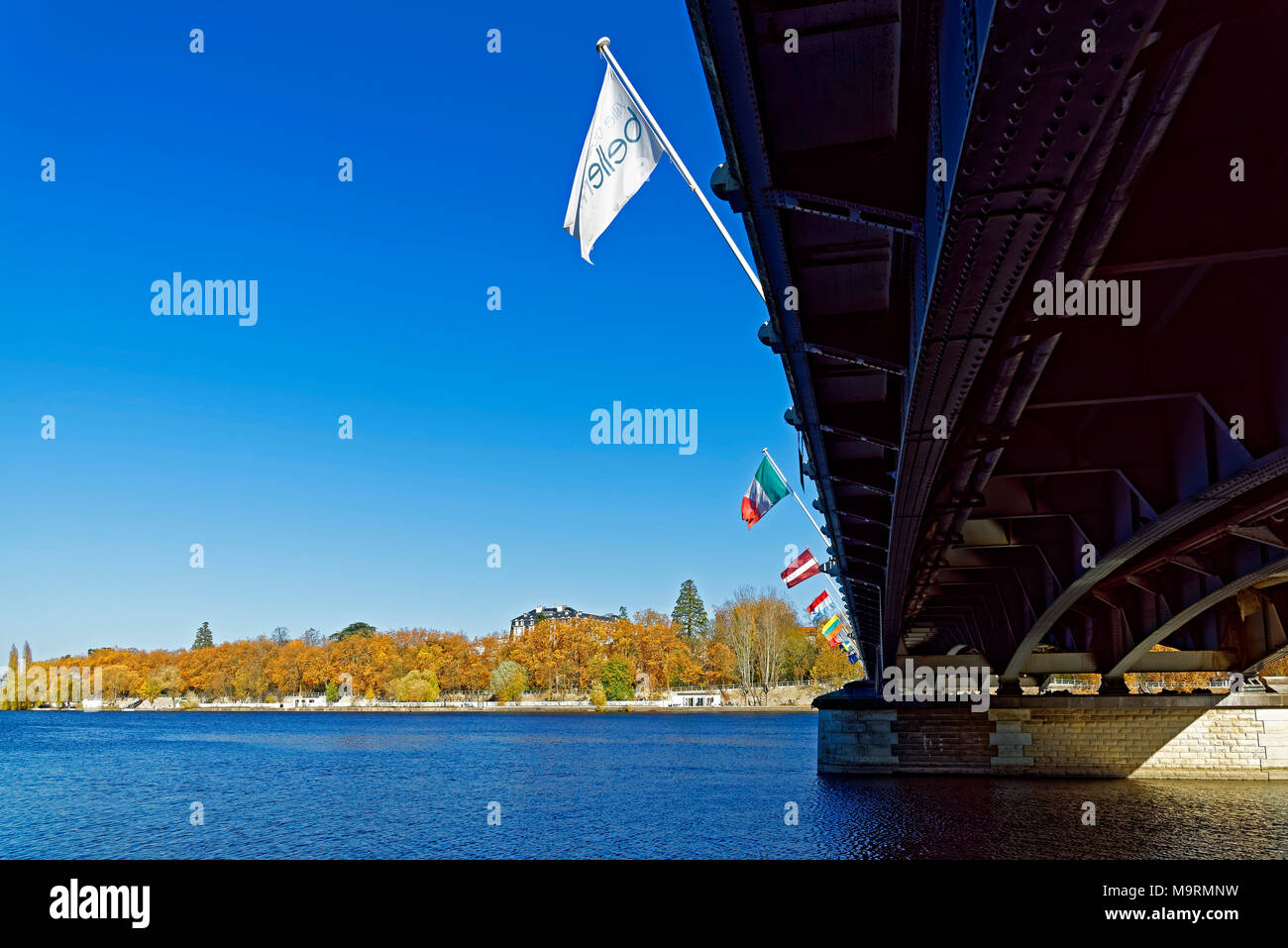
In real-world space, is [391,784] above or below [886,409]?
below

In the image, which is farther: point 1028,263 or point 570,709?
point 570,709

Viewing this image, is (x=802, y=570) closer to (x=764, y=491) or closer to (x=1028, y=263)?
(x=764, y=491)

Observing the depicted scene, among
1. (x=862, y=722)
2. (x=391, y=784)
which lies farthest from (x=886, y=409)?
(x=391, y=784)

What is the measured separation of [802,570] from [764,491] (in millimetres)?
7240

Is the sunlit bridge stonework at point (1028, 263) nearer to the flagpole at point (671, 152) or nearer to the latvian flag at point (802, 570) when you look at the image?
the flagpole at point (671, 152)

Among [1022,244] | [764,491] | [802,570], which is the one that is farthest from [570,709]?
[1022,244]

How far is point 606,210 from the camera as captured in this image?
12.8m

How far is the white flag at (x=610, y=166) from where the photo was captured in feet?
41.9

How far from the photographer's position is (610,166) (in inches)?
516

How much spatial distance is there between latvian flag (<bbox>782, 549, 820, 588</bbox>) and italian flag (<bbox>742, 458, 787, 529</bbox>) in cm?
546

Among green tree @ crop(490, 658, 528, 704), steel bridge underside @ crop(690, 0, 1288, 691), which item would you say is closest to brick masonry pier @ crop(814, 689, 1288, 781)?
steel bridge underside @ crop(690, 0, 1288, 691)

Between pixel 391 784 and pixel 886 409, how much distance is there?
125 ft
